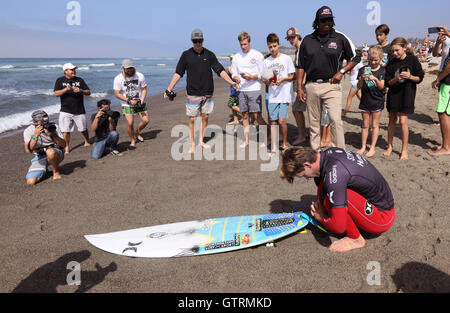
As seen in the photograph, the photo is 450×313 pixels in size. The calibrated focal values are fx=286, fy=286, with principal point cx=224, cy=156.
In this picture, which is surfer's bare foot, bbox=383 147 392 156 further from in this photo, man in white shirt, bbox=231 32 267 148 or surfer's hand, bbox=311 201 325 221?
surfer's hand, bbox=311 201 325 221

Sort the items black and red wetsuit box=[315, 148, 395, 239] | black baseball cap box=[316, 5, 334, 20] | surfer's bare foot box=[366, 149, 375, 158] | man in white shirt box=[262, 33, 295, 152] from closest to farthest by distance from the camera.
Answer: black and red wetsuit box=[315, 148, 395, 239] < black baseball cap box=[316, 5, 334, 20] < surfer's bare foot box=[366, 149, 375, 158] < man in white shirt box=[262, 33, 295, 152]

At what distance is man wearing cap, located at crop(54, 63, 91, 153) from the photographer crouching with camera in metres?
1.42

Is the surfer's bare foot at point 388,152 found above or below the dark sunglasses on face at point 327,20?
below

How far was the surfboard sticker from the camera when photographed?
9.91ft

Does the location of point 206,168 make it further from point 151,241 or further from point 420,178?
point 420,178

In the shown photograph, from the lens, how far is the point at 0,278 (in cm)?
271

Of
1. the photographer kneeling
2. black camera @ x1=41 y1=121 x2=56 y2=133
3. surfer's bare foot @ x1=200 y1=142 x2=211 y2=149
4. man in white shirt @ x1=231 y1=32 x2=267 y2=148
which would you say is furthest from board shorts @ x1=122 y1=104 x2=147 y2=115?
man in white shirt @ x1=231 y1=32 x2=267 y2=148

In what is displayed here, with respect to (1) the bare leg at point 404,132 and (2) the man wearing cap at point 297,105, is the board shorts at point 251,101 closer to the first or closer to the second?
(2) the man wearing cap at point 297,105

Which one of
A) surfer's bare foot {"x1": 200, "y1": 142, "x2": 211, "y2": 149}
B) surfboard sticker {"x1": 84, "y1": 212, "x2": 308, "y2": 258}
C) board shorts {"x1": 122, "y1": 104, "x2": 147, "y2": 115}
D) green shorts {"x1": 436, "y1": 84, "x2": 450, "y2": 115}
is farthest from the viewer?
board shorts {"x1": 122, "y1": 104, "x2": 147, "y2": 115}

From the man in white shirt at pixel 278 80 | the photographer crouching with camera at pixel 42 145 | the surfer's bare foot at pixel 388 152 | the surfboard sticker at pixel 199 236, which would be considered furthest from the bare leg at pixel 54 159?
the surfer's bare foot at pixel 388 152

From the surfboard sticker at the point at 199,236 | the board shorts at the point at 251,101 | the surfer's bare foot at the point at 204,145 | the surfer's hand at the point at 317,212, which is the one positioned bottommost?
the surfboard sticker at the point at 199,236

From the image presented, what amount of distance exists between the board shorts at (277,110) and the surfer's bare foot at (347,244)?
10.5 feet

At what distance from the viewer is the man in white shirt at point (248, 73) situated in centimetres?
568
